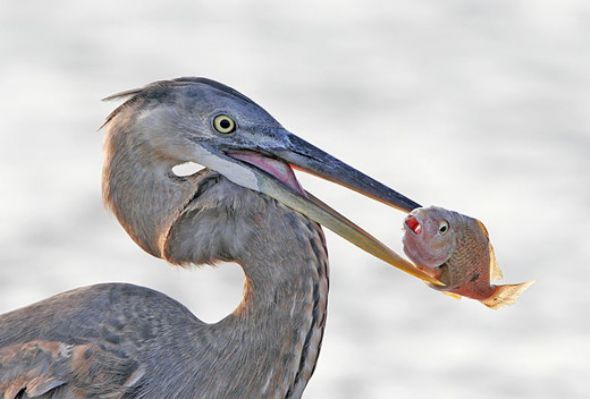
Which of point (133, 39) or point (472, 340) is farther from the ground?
point (133, 39)

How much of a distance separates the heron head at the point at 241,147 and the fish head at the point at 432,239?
0.06 metres

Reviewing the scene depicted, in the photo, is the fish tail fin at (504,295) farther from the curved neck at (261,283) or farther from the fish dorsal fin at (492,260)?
the curved neck at (261,283)

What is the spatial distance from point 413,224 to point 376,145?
18.6 ft

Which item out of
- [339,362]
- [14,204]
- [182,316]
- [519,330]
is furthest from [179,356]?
[14,204]

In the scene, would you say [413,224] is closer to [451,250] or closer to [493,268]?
[451,250]

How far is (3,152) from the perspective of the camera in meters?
11.7

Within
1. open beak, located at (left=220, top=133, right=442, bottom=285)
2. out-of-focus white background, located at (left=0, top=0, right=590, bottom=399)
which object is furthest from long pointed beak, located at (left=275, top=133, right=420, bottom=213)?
out-of-focus white background, located at (left=0, top=0, right=590, bottom=399)

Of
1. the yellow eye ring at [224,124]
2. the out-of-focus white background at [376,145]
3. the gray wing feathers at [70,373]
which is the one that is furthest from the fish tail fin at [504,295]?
the out-of-focus white background at [376,145]

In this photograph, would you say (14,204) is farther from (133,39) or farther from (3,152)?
(133,39)

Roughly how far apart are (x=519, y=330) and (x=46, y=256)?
2.70 metres

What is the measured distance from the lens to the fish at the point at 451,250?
6156mm

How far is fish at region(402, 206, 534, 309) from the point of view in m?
6.16

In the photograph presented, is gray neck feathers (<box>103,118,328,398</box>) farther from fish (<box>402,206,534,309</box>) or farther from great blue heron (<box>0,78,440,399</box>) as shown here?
fish (<box>402,206,534,309</box>)

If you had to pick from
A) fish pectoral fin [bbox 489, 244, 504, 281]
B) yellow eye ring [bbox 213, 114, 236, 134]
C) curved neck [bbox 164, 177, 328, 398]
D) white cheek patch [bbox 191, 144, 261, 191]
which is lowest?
curved neck [bbox 164, 177, 328, 398]
